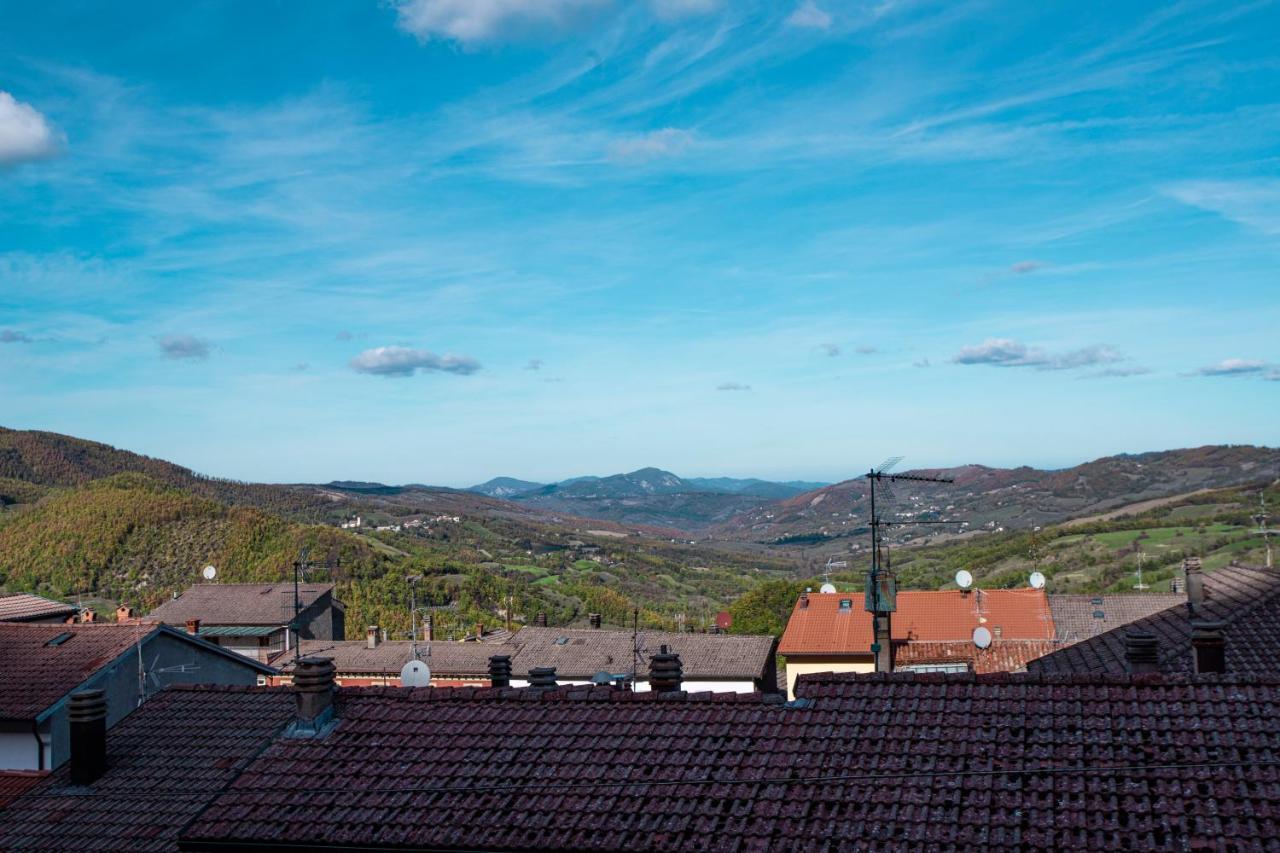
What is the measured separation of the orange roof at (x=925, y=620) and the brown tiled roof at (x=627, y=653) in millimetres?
1664

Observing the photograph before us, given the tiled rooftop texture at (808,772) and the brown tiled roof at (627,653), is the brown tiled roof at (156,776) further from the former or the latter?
the brown tiled roof at (627,653)

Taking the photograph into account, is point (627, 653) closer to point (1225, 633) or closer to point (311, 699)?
point (1225, 633)

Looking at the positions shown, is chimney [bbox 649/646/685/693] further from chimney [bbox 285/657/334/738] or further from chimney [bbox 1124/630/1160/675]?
chimney [bbox 1124/630/1160/675]

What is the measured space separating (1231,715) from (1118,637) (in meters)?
14.1

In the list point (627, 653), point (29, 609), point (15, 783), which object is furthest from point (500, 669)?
point (627, 653)

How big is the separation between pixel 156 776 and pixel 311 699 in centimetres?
397

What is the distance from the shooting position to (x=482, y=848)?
33.3ft

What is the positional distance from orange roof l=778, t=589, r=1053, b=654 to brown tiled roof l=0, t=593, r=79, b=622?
25.0 metres

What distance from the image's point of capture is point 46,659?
21.3 m

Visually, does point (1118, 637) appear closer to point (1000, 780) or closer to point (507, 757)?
point (1000, 780)

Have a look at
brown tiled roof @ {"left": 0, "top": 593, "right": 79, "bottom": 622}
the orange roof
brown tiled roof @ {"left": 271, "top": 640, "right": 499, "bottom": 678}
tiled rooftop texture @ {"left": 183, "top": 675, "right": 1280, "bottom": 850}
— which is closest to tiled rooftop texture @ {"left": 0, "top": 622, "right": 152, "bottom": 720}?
brown tiled roof @ {"left": 0, "top": 593, "right": 79, "bottom": 622}

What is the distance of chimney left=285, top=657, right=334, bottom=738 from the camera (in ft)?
39.9

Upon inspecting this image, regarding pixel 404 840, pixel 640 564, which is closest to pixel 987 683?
pixel 404 840

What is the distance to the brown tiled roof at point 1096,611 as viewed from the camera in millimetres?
45312
